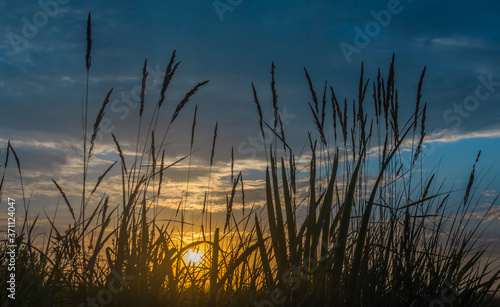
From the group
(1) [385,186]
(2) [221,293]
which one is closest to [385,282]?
(1) [385,186]

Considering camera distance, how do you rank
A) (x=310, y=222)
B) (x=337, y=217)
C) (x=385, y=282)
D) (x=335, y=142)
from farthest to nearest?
1. (x=335, y=142)
2. (x=385, y=282)
3. (x=337, y=217)
4. (x=310, y=222)

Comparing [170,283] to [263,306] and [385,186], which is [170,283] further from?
[385,186]

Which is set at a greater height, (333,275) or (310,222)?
(310,222)

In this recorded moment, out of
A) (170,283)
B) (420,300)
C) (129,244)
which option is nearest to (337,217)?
(420,300)

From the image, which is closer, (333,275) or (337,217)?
(333,275)

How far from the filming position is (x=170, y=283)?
1.87 meters

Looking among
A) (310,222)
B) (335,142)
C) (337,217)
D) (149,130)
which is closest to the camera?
(310,222)

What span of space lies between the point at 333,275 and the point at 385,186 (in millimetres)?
1127

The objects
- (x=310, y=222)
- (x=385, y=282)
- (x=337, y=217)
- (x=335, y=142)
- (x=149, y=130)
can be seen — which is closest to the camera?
(x=310, y=222)

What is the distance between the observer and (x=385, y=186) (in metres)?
2.76

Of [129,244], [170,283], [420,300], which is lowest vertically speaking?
[420,300]

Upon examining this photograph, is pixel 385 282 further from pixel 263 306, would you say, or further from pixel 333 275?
pixel 263 306

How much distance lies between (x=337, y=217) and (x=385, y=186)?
2.72 feet

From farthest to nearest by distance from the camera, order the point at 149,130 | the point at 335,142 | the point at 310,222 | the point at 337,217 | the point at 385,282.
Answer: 1. the point at 335,142
2. the point at 149,130
3. the point at 385,282
4. the point at 337,217
5. the point at 310,222
